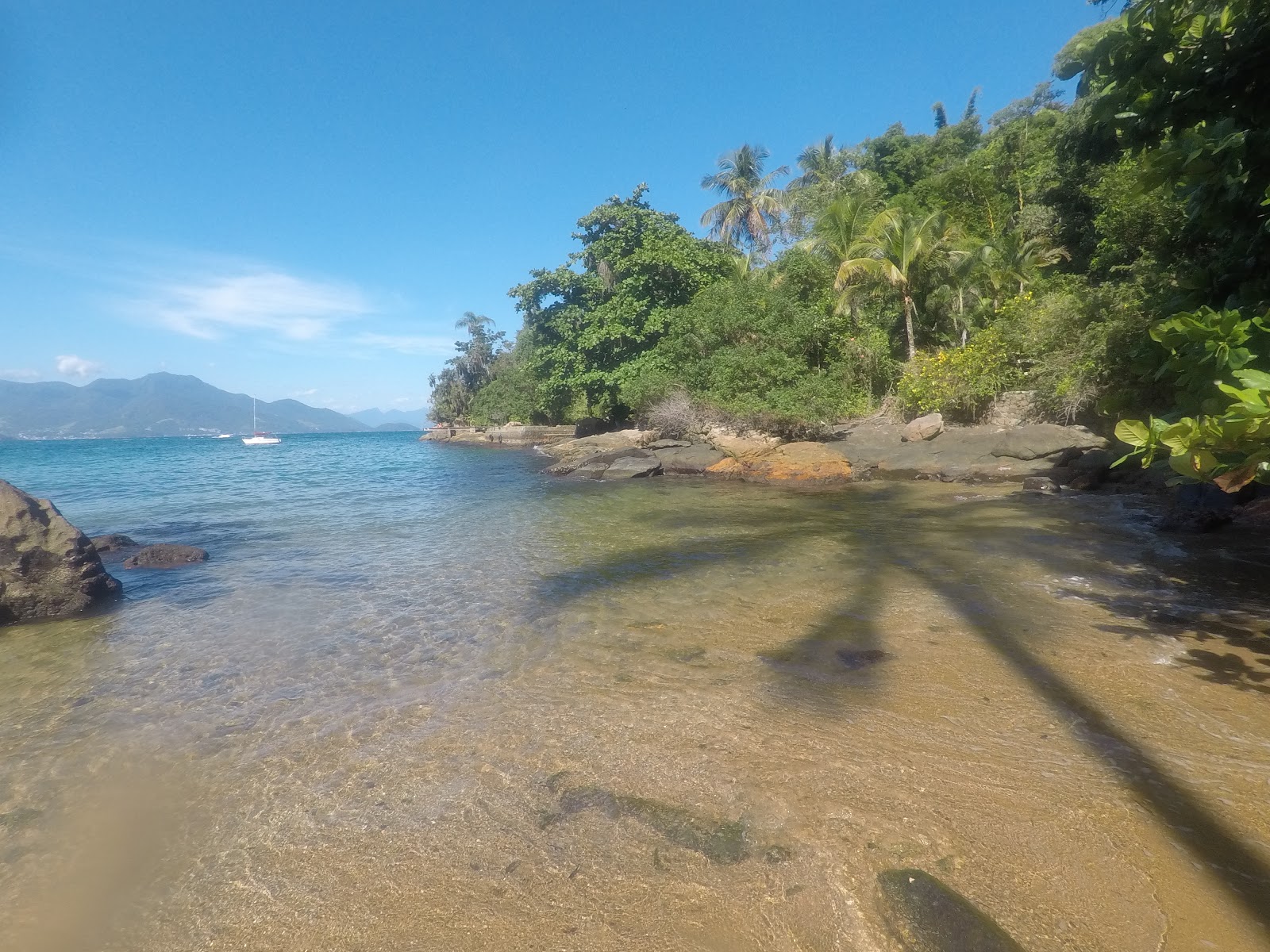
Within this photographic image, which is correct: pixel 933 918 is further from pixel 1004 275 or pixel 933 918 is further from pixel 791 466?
pixel 1004 275

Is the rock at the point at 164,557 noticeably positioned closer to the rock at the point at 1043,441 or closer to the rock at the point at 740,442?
the rock at the point at 740,442

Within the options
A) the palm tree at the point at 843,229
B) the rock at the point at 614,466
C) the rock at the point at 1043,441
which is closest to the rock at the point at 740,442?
the rock at the point at 614,466

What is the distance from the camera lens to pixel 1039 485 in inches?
501

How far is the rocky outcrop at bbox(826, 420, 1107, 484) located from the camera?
1464 centimetres

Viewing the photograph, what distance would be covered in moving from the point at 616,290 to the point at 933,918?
2845cm

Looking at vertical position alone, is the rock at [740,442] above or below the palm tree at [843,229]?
below

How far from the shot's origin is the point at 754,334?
23406 millimetres

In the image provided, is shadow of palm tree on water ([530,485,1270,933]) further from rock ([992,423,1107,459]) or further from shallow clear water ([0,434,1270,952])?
rock ([992,423,1107,459])

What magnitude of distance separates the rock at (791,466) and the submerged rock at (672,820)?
1407 centimetres

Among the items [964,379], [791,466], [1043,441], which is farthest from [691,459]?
[1043,441]

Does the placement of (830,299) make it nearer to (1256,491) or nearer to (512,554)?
(1256,491)

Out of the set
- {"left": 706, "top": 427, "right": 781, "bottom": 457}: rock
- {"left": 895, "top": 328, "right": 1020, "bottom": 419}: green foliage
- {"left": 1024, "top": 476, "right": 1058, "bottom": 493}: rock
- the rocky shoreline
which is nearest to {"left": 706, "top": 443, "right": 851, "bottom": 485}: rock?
the rocky shoreline

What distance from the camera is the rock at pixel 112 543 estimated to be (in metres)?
9.78

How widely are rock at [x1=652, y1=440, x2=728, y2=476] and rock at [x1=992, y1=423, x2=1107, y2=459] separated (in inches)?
306
